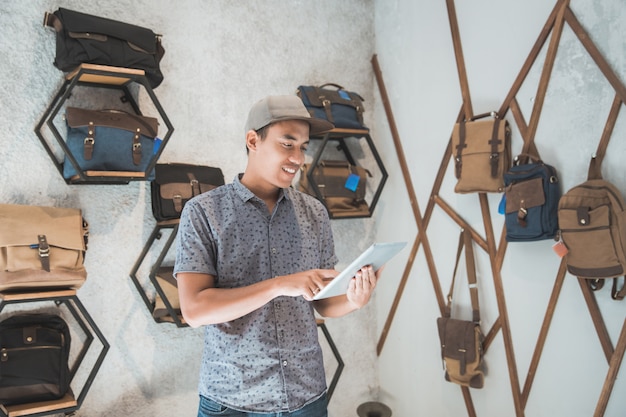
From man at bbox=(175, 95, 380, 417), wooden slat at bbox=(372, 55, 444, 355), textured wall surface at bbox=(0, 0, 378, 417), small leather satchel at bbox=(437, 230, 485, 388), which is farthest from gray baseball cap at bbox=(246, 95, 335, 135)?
wooden slat at bbox=(372, 55, 444, 355)

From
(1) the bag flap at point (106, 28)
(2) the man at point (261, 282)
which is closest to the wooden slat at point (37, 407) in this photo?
(2) the man at point (261, 282)

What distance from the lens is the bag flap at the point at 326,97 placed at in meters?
2.94

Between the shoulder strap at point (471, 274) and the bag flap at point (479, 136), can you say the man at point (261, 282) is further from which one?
the shoulder strap at point (471, 274)

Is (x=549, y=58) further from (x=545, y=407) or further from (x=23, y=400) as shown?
(x=23, y=400)

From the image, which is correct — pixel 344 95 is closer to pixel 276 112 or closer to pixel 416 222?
pixel 416 222

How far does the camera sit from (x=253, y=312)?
145 centimetres

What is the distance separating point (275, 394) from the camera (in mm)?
1410

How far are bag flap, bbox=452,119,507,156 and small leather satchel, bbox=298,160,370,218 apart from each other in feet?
2.22

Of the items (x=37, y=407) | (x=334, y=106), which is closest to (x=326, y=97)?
(x=334, y=106)

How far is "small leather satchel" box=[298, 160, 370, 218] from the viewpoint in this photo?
3.01 m

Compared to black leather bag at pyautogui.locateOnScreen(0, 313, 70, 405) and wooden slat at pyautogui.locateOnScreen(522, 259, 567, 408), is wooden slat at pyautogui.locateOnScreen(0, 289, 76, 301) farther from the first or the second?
wooden slat at pyautogui.locateOnScreen(522, 259, 567, 408)

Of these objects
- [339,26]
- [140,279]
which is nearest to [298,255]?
[140,279]

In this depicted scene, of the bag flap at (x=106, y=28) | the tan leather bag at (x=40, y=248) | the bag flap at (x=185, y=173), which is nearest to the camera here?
the tan leather bag at (x=40, y=248)

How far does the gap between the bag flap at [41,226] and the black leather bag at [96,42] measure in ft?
2.09
